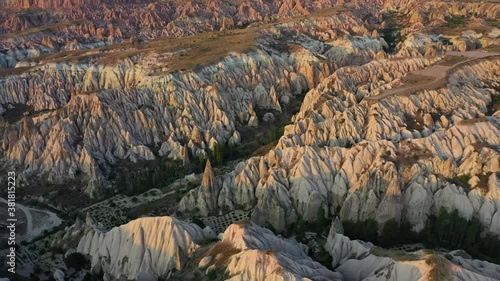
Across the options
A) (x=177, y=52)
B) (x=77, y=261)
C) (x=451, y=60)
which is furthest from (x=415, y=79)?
(x=77, y=261)

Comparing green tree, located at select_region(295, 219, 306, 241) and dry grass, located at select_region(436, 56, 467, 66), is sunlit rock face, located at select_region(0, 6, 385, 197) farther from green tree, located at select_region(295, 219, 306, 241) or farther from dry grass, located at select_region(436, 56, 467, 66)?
green tree, located at select_region(295, 219, 306, 241)

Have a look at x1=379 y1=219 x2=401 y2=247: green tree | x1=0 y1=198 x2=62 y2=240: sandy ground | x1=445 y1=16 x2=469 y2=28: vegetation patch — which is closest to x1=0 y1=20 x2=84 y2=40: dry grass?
x1=0 y1=198 x2=62 y2=240: sandy ground

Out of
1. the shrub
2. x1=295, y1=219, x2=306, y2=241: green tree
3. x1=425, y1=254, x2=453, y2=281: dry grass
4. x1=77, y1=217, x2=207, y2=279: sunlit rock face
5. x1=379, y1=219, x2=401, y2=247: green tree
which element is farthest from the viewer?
x1=295, y1=219, x2=306, y2=241: green tree

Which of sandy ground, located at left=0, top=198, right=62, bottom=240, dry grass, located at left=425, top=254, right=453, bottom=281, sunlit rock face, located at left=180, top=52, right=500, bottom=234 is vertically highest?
dry grass, located at left=425, top=254, right=453, bottom=281

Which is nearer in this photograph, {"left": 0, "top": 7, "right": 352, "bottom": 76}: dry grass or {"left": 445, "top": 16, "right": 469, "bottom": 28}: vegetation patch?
{"left": 0, "top": 7, "right": 352, "bottom": 76}: dry grass

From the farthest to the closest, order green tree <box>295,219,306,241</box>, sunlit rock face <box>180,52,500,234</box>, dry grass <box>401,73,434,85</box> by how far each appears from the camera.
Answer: dry grass <box>401,73,434,85</box> < sunlit rock face <box>180,52,500,234</box> < green tree <box>295,219,306,241</box>

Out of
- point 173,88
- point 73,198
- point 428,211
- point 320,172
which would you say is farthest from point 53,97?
point 428,211

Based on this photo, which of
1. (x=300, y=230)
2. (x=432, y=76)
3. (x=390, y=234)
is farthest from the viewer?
(x=432, y=76)

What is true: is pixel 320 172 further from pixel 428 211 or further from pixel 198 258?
pixel 198 258

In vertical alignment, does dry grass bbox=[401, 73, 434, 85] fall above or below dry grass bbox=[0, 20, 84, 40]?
below

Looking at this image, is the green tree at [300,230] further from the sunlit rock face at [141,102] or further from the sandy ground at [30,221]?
the sandy ground at [30,221]

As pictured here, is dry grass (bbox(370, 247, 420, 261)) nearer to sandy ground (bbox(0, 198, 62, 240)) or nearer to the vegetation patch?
sandy ground (bbox(0, 198, 62, 240))

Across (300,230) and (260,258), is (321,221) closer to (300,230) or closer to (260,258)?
(300,230)
